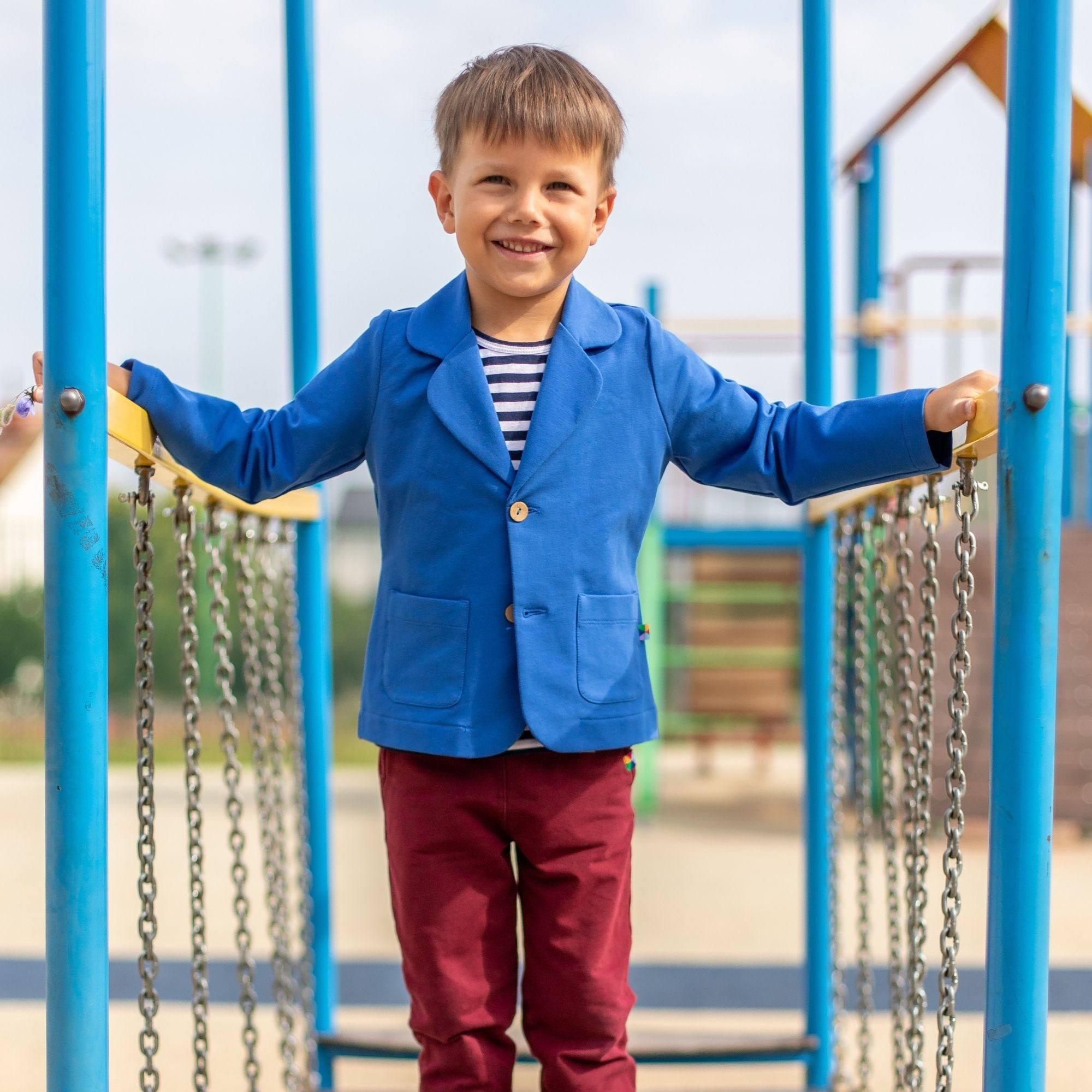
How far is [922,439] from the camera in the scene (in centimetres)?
→ 140

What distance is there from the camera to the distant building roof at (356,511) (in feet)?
53.8

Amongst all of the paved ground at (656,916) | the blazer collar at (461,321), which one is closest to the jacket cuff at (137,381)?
the blazer collar at (461,321)

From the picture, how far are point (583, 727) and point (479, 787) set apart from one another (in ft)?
0.45

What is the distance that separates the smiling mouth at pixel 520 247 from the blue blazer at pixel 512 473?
0.35 ft

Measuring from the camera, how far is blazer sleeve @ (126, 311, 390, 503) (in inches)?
56.8

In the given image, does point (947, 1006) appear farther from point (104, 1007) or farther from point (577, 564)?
point (104, 1007)

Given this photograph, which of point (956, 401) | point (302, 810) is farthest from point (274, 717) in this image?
point (956, 401)

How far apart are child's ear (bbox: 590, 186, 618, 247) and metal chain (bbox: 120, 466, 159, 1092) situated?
573 millimetres

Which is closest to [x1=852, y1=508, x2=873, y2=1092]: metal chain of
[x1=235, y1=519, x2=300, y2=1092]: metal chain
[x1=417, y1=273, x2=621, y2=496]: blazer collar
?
[x1=417, y1=273, x2=621, y2=496]: blazer collar

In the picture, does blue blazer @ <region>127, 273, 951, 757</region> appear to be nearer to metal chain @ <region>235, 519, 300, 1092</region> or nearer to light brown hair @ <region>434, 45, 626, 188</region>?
light brown hair @ <region>434, 45, 626, 188</region>

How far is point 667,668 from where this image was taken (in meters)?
6.67

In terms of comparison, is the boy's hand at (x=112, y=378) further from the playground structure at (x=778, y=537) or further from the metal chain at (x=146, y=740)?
the playground structure at (x=778, y=537)

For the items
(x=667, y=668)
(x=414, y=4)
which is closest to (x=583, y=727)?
(x=414, y=4)

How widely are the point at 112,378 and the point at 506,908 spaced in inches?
29.1
